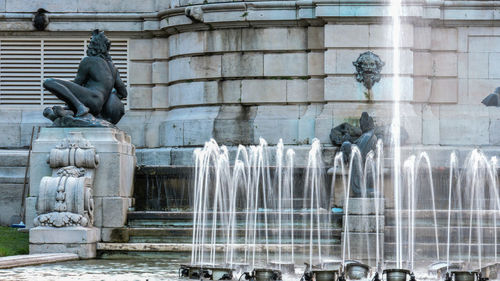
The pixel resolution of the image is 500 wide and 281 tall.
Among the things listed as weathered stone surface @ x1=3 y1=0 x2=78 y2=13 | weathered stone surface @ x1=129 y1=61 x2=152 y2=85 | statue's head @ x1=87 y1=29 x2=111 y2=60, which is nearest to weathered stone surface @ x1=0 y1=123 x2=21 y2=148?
weathered stone surface @ x1=3 y1=0 x2=78 y2=13

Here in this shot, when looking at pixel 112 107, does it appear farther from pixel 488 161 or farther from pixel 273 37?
pixel 488 161

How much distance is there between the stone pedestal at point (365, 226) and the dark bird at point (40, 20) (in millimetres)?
11165

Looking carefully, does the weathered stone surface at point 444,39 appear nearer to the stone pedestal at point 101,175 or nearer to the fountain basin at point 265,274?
the stone pedestal at point 101,175

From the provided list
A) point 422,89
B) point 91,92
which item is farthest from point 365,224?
point 422,89

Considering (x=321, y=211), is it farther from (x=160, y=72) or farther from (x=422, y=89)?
(x=160, y=72)

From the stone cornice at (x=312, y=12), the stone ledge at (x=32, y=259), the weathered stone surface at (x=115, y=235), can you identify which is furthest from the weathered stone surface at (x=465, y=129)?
the stone ledge at (x=32, y=259)

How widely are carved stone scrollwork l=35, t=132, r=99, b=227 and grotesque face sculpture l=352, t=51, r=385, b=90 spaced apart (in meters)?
7.16

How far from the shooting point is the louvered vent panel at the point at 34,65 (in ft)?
104

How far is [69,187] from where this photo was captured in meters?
23.3

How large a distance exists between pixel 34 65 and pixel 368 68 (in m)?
8.20

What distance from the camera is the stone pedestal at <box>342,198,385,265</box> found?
2262 centimetres

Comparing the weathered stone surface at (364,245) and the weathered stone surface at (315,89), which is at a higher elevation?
the weathered stone surface at (315,89)

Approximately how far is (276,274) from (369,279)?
137 cm

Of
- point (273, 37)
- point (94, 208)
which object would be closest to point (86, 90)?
point (94, 208)
